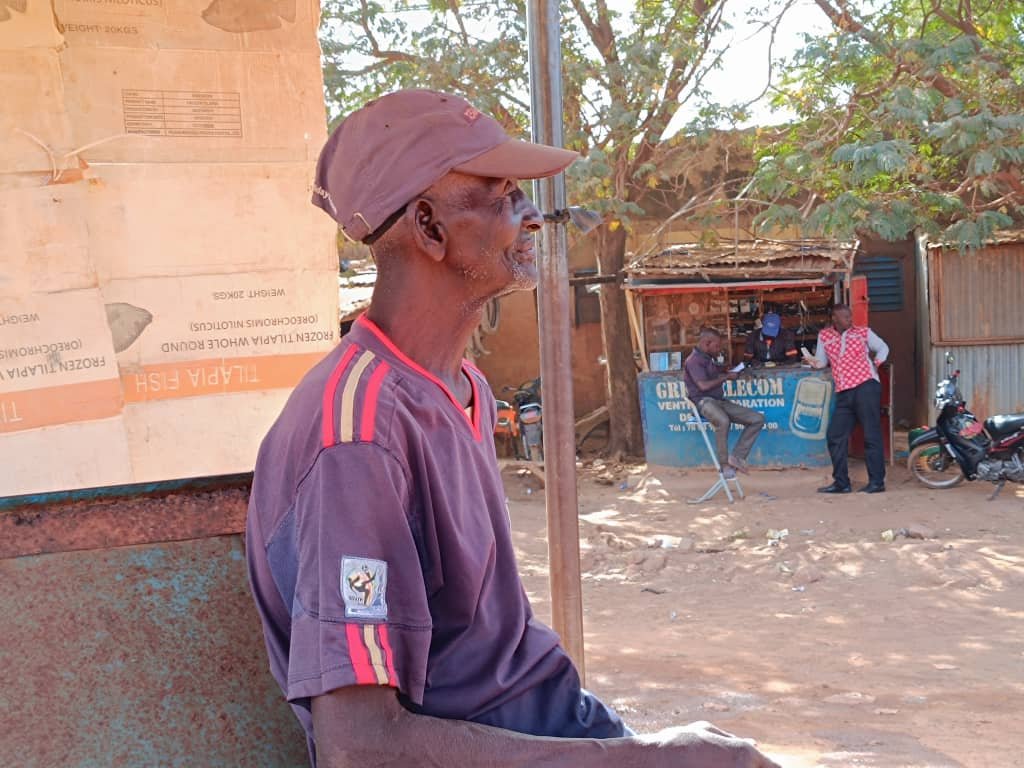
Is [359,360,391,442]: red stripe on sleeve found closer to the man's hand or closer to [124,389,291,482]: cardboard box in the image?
the man's hand

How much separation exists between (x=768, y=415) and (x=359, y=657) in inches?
409

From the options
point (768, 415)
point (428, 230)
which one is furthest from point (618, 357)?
point (428, 230)

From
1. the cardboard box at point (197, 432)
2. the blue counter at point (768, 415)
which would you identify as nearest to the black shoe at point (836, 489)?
the blue counter at point (768, 415)

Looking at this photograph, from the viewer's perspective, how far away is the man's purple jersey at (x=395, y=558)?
110 centimetres

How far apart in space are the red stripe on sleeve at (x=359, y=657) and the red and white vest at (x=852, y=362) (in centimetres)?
988

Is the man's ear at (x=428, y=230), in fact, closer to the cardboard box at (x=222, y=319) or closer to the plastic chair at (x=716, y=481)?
the cardboard box at (x=222, y=319)

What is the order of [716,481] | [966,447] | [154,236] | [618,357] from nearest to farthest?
1. [154,236]
2. [966,447]
3. [716,481]
4. [618,357]

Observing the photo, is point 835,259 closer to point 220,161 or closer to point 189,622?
point 220,161

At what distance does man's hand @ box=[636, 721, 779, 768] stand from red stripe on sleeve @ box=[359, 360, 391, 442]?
0.48 m

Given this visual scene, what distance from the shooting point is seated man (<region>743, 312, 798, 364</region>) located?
37.3 ft

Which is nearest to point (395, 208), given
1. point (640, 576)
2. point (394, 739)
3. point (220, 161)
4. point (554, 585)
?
point (394, 739)

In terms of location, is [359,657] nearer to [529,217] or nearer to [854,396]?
[529,217]

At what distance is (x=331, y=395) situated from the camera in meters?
1.19

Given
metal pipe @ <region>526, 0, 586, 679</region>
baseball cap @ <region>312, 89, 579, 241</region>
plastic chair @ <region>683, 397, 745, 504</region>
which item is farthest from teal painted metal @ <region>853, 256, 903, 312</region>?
baseball cap @ <region>312, 89, 579, 241</region>
